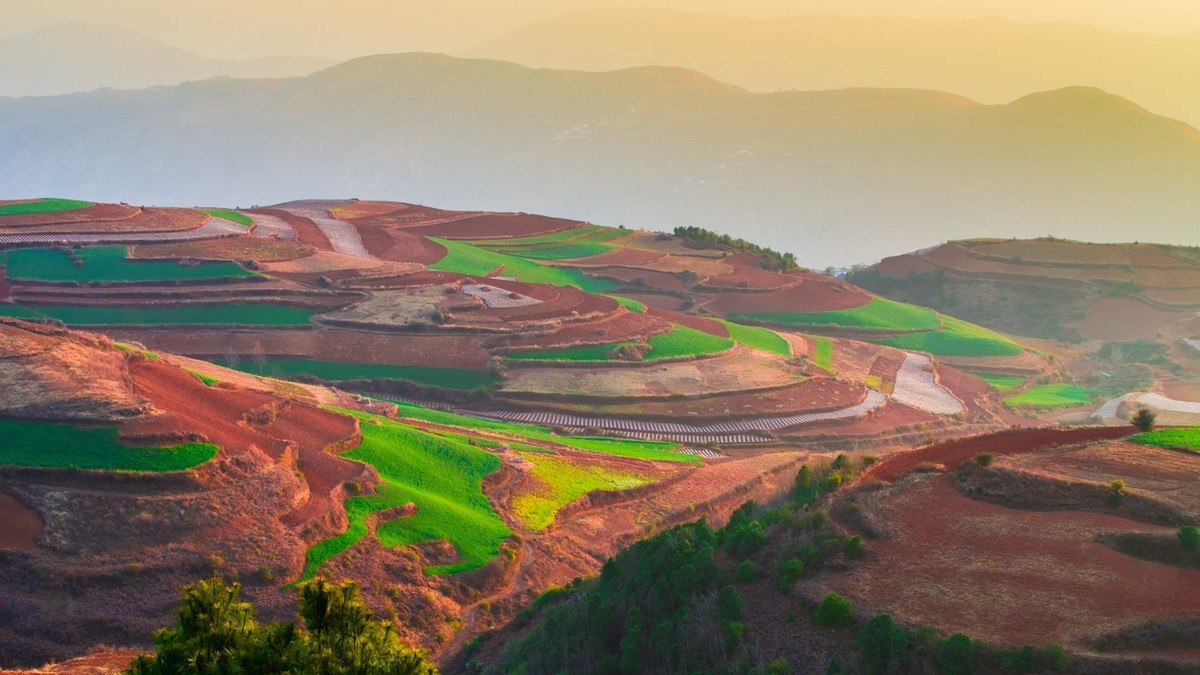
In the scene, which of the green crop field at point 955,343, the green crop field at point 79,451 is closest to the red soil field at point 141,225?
the green crop field at point 79,451

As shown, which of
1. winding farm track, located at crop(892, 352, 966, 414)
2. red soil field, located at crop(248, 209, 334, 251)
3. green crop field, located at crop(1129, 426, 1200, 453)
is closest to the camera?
green crop field, located at crop(1129, 426, 1200, 453)

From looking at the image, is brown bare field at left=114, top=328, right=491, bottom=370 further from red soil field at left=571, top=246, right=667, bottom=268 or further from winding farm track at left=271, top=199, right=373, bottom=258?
red soil field at left=571, top=246, right=667, bottom=268

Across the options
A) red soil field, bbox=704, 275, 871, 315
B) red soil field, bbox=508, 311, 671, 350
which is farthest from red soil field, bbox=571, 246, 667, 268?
red soil field, bbox=508, 311, 671, 350

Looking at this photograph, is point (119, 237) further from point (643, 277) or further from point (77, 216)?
point (643, 277)

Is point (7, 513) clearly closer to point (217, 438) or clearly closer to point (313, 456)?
point (217, 438)

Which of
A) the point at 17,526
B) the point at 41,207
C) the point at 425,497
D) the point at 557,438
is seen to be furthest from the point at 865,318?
the point at 17,526

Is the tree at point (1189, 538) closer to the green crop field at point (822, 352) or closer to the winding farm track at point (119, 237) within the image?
the green crop field at point (822, 352)
